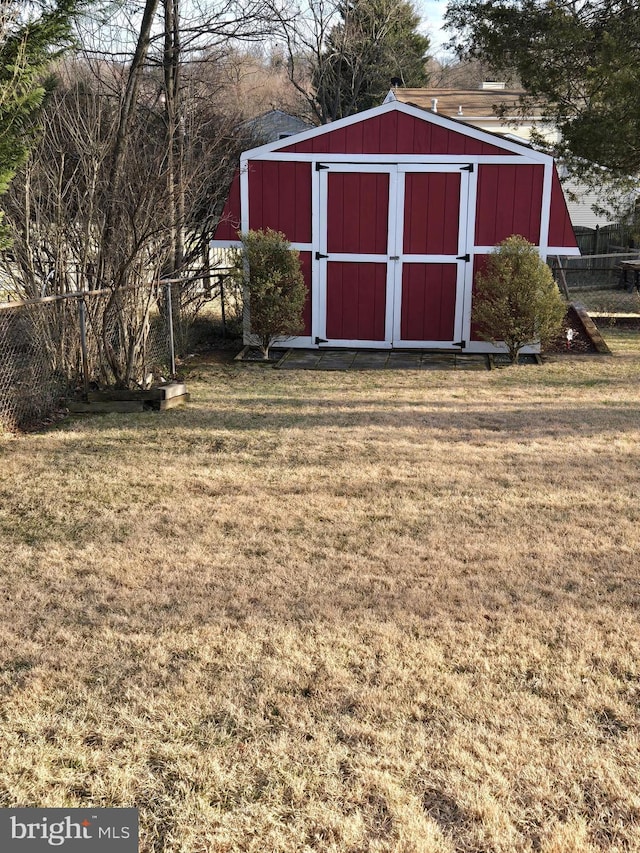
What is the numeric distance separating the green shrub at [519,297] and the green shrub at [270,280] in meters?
2.31

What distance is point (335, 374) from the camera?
30.0 ft

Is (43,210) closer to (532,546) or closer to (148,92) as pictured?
(148,92)

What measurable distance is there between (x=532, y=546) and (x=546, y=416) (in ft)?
10.3

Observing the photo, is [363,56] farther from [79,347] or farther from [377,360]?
[79,347]

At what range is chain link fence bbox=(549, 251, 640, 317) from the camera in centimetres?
1465

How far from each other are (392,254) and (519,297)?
6.31 feet

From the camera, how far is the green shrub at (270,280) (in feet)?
31.9

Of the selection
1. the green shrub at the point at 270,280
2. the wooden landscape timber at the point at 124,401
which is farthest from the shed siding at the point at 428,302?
the wooden landscape timber at the point at 124,401

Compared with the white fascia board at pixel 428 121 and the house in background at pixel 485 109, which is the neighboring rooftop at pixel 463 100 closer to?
the house in background at pixel 485 109

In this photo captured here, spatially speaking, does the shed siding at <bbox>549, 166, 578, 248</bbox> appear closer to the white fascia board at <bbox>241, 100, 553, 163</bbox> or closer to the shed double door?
the white fascia board at <bbox>241, 100, 553, 163</bbox>

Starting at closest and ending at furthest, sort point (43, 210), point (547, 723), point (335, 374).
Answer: point (547, 723), point (43, 210), point (335, 374)

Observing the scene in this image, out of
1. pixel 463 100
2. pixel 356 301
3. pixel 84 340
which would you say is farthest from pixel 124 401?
pixel 463 100

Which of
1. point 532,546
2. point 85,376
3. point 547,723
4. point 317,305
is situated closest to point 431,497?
point 532,546

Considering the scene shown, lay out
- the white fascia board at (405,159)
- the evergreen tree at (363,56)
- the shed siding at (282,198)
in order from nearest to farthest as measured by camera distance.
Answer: the white fascia board at (405,159), the shed siding at (282,198), the evergreen tree at (363,56)
